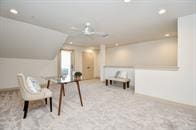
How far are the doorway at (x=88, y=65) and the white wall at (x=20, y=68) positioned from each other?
231 cm

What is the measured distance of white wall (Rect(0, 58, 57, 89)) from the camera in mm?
4445

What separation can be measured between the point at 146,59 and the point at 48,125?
5.76 m

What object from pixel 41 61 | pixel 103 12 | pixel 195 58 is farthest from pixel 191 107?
pixel 41 61


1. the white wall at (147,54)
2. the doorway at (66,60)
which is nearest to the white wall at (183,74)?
the white wall at (147,54)

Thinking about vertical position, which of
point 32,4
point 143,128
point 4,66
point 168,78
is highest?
point 32,4

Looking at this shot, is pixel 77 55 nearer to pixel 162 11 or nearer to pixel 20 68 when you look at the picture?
pixel 20 68

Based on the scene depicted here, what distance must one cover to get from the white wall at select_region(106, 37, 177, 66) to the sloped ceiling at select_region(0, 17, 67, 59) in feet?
13.7

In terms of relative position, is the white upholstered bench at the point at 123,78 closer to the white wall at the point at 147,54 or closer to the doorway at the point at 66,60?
the white wall at the point at 147,54

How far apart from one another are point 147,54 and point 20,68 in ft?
21.7

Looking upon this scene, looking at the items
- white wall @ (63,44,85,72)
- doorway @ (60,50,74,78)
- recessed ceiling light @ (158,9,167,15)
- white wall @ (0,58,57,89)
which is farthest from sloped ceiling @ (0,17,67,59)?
recessed ceiling light @ (158,9,167,15)

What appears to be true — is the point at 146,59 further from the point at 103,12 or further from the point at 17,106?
the point at 17,106

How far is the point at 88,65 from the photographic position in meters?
8.00

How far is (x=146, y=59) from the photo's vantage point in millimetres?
6082

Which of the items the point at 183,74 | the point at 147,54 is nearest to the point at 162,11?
the point at 183,74
